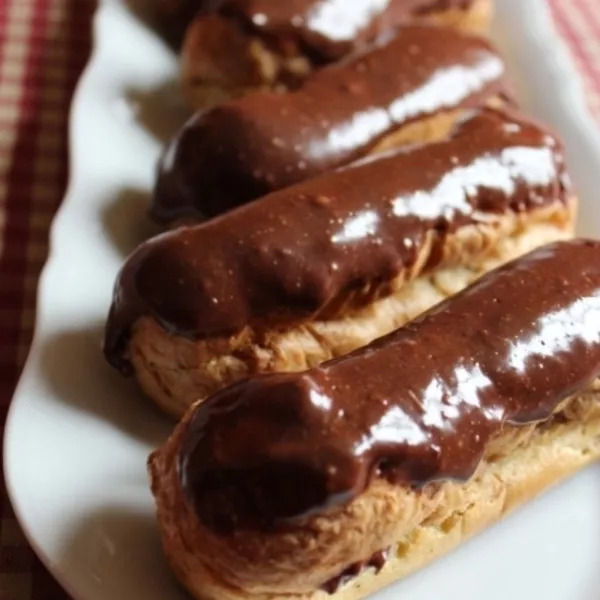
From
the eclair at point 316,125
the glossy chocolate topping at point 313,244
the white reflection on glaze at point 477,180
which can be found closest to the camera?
the glossy chocolate topping at point 313,244

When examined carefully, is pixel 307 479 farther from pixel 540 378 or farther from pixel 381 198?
pixel 381 198

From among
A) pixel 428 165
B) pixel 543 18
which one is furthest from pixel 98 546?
pixel 543 18

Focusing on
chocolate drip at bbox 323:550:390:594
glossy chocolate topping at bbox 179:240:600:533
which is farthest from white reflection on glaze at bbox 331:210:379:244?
chocolate drip at bbox 323:550:390:594

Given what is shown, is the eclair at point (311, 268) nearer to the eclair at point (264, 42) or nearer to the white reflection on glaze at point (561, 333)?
the white reflection on glaze at point (561, 333)

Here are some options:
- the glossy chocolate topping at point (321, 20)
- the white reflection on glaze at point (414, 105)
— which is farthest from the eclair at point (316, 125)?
the glossy chocolate topping at point (321, 20)

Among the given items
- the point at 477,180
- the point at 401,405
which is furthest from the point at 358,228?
the point at 401,405

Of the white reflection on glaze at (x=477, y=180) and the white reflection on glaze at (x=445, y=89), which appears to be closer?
the white reflection on glaze at (x=477, y=180)

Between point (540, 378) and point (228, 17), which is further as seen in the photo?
point (228, 17)
